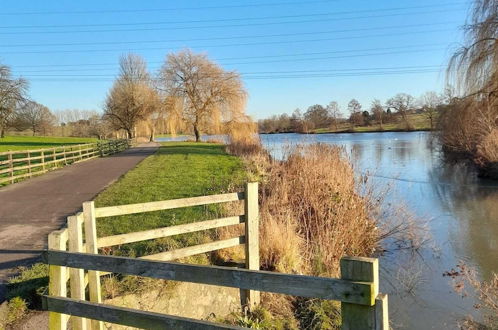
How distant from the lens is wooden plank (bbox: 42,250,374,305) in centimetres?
234

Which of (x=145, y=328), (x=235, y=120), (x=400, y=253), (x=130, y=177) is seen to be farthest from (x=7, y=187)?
(x=235, y=120)

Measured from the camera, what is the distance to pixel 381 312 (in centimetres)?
228

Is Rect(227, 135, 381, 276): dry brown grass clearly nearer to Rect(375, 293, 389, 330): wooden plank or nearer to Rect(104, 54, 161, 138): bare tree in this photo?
Rect(375, 293, 389, 330): wooden plank

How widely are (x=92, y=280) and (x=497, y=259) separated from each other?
325 inches

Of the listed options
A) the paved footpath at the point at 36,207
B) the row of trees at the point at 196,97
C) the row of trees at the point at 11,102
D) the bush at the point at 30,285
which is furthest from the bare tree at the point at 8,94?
the bush at the point at 30,285

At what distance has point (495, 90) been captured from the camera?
21406 millimetres

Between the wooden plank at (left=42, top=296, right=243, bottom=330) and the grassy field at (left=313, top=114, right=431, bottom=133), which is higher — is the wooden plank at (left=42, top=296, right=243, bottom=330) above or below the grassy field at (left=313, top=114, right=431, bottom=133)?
below

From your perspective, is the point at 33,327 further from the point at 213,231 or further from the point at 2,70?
the point at 2,70

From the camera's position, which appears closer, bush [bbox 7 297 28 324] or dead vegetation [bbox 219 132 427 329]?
bush [bbox 7 297 28 324]

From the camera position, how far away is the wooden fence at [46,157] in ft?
56.1

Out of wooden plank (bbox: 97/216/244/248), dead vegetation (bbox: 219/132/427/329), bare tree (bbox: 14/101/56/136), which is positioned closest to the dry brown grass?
dead vegetation (bbox: 219/132/427/329)

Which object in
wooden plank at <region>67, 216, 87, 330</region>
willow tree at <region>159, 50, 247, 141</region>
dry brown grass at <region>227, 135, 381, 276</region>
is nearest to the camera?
wooden plank at <region>67, 216, 87, 330</region>

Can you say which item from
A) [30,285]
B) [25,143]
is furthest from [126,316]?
[25,143]

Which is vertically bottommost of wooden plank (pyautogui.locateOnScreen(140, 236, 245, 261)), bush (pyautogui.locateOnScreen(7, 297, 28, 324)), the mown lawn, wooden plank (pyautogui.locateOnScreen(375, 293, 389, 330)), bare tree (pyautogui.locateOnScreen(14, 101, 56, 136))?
bush (pyautogui.locateOnScreen(7, 297, 28, 324))
